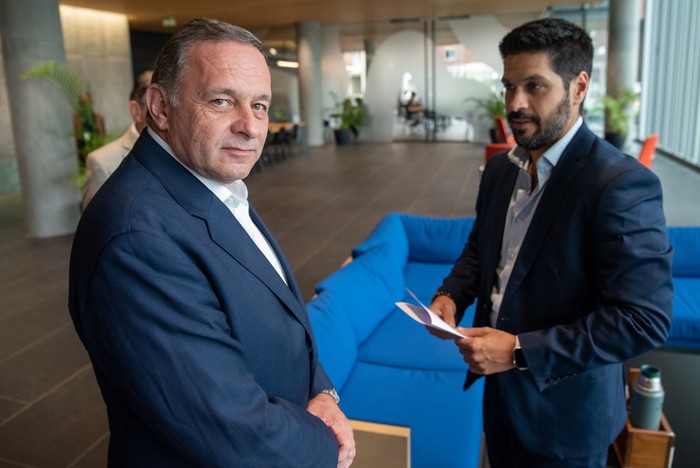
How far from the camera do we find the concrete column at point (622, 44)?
1305 centimetres

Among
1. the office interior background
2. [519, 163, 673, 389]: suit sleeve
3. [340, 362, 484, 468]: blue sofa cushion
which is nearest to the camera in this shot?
[519, 163, 673, 389]: suit sleeve

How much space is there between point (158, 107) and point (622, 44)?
47.1 ft

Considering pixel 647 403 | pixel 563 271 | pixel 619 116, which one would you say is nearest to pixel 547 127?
pixel 563 271

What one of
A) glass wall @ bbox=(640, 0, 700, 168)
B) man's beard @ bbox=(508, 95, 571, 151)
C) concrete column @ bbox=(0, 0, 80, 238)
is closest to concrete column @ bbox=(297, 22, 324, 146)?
glass wall @ bbox=(640, 0, 700, 168)

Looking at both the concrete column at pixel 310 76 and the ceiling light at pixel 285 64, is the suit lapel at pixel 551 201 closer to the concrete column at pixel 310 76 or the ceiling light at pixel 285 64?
the concrete column at pixel 310 76

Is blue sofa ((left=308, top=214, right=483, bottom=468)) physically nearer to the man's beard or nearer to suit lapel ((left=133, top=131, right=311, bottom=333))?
the man's beard

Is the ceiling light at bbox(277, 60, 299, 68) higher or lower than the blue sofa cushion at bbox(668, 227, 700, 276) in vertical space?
higher

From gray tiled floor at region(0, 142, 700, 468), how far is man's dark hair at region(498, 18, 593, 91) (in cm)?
271

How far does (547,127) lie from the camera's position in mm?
1579

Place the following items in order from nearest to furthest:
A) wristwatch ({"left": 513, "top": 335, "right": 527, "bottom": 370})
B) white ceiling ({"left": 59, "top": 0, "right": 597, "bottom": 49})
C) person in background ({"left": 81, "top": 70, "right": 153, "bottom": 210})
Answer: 1. wristwatch ({"left": 513, "top": 335, "right": 527, "bottom": 370})
2. person in background ({"left": 81, "top": 70, "right": 153, "bottom": 210})
3. white ceiling ({"left": 59, "top": 0, "right": 597, "bottom": 49})

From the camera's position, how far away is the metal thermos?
8.02 feet

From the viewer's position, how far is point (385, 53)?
60.6 feet

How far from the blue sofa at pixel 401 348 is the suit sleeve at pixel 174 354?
5.11 feet

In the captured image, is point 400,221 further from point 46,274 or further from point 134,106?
point 46,274
